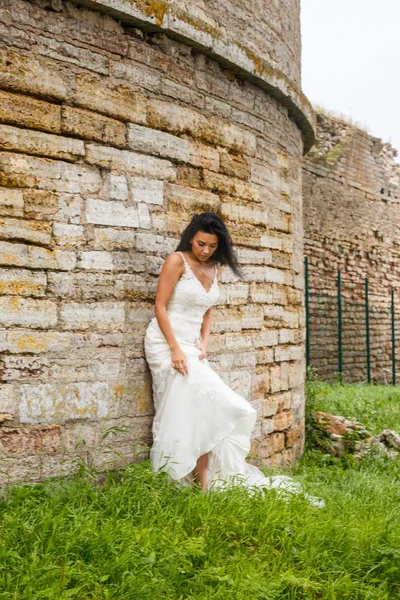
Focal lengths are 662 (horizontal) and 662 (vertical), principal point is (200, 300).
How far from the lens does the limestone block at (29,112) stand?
3.61 metres

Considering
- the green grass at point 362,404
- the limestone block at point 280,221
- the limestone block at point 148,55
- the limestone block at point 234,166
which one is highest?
the limestone block at point 148,55

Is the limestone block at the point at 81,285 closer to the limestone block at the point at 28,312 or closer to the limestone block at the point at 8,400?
the limestone block at the point at 28,312

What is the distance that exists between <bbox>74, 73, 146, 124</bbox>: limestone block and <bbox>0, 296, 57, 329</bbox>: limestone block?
122 cm

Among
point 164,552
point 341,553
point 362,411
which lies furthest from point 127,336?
point 362,411

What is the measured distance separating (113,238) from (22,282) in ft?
2.20

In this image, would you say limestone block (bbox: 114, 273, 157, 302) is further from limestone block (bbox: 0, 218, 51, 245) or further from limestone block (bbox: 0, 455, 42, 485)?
limestone block (bbox: 0, 455, 42, 485)

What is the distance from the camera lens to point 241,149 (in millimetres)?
5129

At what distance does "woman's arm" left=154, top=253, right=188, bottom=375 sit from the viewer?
4023 millimetres

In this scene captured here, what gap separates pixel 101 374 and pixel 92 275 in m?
0.59

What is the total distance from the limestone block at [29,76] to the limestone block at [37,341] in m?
1.35

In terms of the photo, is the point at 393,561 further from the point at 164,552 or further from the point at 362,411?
the point at 362,411

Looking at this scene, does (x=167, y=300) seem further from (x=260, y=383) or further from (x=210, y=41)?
(x=210, y=41)

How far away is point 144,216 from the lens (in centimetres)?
423

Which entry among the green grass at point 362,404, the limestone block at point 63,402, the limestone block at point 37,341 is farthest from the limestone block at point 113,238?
the green grass at point 362,404
